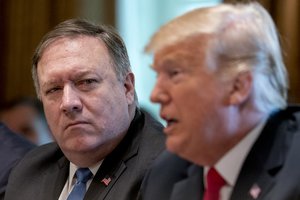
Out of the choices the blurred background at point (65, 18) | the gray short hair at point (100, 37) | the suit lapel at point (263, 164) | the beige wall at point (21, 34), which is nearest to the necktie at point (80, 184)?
the gray short hair at point (100, 37)

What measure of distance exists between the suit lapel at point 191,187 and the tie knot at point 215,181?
11 cm

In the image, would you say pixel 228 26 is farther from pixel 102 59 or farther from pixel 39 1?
pixel 39 1

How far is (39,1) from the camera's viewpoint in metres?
4.75

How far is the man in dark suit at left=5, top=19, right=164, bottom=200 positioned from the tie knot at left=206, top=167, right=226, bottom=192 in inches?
19.1

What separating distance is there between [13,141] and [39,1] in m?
2.14

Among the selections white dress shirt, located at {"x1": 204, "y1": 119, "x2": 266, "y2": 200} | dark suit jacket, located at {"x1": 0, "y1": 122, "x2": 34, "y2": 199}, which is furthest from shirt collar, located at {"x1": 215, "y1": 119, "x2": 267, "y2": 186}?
dark suit jacket, located at {"x1": 0, "y1": 122, "x2": 34, "y2": 199}

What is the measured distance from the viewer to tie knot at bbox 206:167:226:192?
71.2 inches

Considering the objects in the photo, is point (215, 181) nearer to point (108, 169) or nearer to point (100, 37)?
point (108, 169)

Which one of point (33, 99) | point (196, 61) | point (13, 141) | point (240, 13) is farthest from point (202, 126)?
point (33, 99)

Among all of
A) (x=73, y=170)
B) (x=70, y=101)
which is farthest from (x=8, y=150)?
(x=70, y=101)

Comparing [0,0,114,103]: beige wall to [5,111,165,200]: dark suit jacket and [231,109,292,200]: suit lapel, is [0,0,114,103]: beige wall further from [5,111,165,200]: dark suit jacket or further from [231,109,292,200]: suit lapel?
[231,109,292,200]: suit lapel

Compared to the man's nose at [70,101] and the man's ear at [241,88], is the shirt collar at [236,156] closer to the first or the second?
the man's ear at [241,88]

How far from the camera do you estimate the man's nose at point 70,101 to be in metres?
2.33

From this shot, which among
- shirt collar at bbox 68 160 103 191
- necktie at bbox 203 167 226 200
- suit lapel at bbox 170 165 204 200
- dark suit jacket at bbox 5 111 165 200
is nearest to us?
necktie at bbox 203 167 226 200
